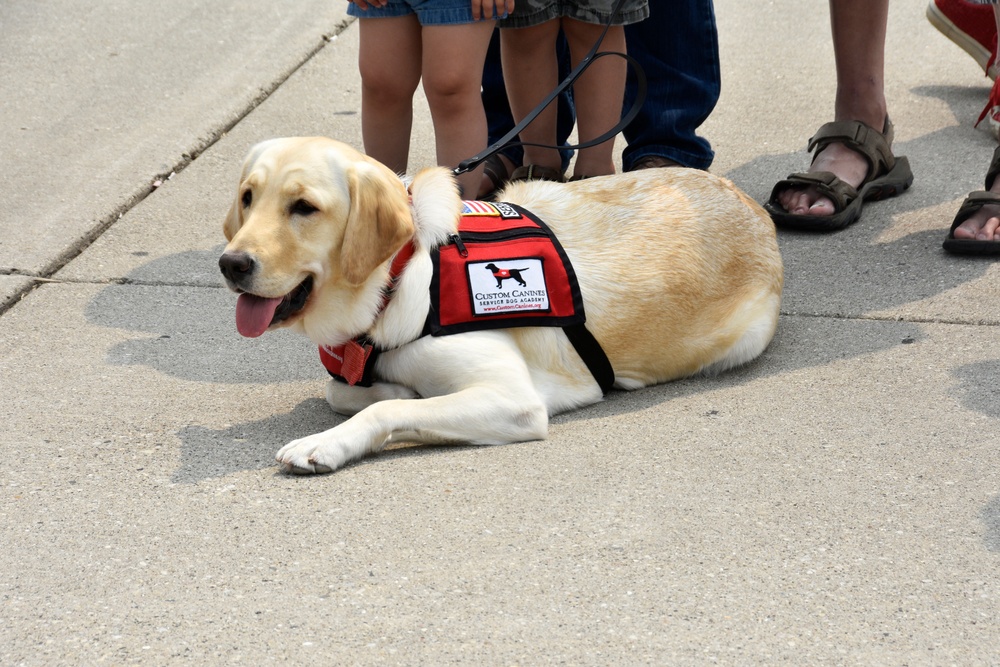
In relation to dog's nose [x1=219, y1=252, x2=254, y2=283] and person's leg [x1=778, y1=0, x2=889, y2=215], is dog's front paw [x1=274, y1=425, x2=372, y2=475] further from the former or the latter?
person's leg [x1=778, y1=0, x2=889, y2=215]

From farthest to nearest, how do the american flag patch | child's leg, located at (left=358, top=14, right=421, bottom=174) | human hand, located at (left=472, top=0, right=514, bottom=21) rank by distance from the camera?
child's leg, located at (left=358, top=14, right=421, bottom=174) < human hand, located at (left=472, top=0, right=514, bottom=21) < the american flag patch

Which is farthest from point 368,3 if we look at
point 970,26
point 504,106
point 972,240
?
point 970,26

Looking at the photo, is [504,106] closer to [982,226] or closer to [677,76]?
[677,76]

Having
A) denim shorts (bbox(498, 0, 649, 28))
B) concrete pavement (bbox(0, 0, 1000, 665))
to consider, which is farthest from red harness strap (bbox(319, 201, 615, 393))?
denim shorts (bbox(498, 0, 649, 28))

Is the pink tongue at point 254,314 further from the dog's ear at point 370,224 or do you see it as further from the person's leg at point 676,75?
the person's leg at point 676,75

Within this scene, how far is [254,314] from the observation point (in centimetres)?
298

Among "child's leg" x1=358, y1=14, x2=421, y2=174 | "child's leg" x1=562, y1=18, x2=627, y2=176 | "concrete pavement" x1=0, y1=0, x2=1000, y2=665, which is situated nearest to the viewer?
"concrete pavement" x1=0, y1=0, x2=1000, y2=665

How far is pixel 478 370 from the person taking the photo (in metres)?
3.11

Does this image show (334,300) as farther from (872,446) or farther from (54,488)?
(872,446)

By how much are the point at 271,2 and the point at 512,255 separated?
14.4 ft

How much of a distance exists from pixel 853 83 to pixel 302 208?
3.02m

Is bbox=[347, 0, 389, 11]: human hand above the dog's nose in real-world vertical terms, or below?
above

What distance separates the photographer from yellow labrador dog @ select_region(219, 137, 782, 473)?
9.71 ft

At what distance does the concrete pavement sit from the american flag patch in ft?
2.14
